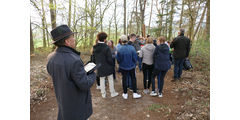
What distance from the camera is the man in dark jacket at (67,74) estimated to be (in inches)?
61.7

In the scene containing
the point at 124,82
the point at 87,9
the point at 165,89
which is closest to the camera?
the point at 124,82

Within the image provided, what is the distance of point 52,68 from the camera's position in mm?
1606

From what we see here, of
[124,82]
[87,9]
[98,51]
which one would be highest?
[87,9]

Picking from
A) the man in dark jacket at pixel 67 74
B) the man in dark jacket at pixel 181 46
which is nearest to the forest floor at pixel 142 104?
the man in dark jacket at pixel 181 46

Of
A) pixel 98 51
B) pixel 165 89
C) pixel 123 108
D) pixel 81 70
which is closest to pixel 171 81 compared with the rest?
pixel 165 89

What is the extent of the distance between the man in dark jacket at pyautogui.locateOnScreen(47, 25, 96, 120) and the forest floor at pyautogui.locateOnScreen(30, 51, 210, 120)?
5.25 ft

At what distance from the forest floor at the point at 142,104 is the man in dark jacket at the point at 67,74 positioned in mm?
1600

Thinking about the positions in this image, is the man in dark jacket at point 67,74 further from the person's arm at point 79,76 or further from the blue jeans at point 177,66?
the blue jeans at point 177,66

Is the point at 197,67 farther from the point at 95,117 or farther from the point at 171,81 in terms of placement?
the point at 95,117

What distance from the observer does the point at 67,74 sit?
1.59 metres

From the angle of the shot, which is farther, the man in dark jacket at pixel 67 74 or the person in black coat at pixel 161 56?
the person in black coat at pixel 161 56

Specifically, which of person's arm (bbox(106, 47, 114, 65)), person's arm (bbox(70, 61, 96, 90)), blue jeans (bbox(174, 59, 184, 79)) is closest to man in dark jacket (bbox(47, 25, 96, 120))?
person's arm (bbox(70, 61, 96, 90))

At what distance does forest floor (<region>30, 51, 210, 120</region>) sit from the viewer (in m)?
3.12

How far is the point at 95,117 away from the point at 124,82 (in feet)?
4.24
